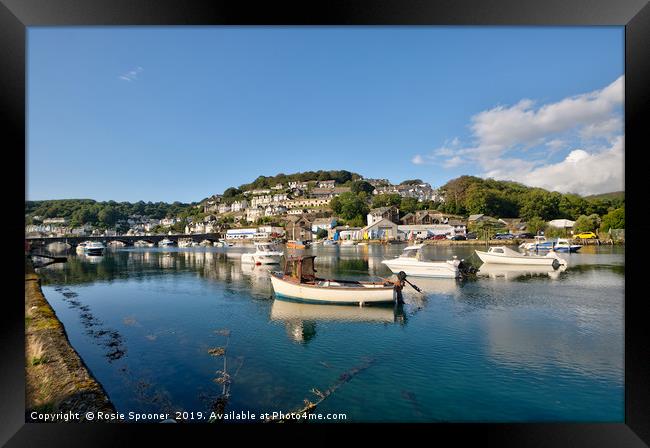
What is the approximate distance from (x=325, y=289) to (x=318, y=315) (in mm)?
757

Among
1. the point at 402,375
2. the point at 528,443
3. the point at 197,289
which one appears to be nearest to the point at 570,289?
the point at 402,375

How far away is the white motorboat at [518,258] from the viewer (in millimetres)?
14000

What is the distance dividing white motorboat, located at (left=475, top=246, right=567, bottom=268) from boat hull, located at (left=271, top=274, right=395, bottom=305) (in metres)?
9.93

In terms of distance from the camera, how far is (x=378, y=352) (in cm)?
513

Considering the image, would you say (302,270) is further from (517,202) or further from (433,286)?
(517,202)

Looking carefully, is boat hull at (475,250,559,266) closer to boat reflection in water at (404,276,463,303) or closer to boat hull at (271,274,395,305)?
boat reflection in water at (404,276,463,303)

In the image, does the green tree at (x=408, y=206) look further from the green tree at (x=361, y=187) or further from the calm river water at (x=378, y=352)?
the calm river water at (x=378, y=352)

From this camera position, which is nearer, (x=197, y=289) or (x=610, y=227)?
(x=197, y=289)

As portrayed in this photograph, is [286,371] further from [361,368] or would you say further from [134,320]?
[134,320]

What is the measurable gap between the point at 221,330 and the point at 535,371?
5.67 meters

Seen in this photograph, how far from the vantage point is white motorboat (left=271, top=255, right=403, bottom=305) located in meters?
7.81

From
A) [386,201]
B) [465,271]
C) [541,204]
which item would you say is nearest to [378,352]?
[465,271]

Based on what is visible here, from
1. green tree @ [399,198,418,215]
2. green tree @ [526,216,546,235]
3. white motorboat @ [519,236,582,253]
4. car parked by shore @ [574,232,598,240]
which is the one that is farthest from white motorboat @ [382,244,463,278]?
green tree @ [399,198,418,215]
